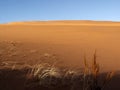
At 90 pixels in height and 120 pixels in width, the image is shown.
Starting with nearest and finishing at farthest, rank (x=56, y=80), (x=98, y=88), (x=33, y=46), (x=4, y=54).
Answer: (x=98, y=88) → (x=56, y=80) → (x=4, y=54) → (x=33, y=46)

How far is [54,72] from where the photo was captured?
665 centimetres

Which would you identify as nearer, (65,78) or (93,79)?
(93,79)

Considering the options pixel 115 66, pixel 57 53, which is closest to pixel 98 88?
pixel 115 66

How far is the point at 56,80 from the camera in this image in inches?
254

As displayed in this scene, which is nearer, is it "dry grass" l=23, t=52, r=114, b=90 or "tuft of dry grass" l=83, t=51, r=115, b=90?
"tuft of dry grass" l=83, t=51, r=115, b=90

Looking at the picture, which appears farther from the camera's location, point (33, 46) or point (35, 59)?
point (33, 46)

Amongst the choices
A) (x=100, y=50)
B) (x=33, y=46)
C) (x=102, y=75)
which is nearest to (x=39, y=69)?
(x=102, y=75)

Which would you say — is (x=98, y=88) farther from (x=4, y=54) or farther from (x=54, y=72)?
(x=4, y=54)

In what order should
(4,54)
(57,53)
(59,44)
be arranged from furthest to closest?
1. (59,44)
2. (57,53)
3. (4,54)

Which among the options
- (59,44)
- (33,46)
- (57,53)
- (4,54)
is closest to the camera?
(4,54)

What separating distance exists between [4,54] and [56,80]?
2.07 metres

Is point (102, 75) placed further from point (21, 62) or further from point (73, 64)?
point (21, 62)

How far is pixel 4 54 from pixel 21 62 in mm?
730

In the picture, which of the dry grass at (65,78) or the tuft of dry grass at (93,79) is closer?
the tuft of dry grass at (93,79)
